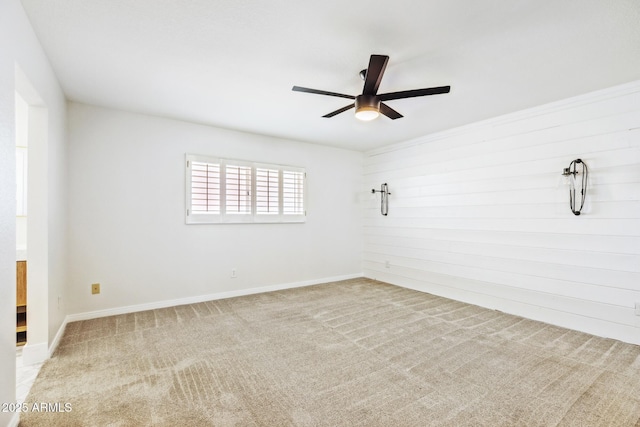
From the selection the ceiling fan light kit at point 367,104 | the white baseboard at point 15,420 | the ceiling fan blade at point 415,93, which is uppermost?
the ceiling fan blade at point 415,93

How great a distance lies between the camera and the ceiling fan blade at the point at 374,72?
2.03 meters

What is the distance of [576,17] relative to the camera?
1.98 m

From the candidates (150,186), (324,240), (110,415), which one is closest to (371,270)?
(324,240)

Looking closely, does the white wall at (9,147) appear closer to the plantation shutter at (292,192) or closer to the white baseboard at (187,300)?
the white baseboard at (187,300)

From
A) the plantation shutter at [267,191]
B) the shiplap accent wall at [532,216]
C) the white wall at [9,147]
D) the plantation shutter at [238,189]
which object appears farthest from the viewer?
the plantation shutter at [267,191]

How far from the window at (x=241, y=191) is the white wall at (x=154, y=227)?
0.41ft

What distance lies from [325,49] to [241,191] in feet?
9.18

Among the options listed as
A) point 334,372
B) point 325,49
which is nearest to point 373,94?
point 325,49

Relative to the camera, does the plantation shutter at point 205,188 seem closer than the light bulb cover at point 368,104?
No

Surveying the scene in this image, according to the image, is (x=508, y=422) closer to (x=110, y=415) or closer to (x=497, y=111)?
(x=110, y=415)

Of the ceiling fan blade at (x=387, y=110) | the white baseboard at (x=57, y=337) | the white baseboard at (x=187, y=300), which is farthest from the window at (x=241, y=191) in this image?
the ceiling fan blade at (x=387, y=110)

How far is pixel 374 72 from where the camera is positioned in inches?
87.4

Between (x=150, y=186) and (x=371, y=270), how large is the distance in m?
4.22

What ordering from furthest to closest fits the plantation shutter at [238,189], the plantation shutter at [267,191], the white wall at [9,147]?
the plantation shutter at [267,191], the plantation shutter at [238,189], the white wall at [9,147]
